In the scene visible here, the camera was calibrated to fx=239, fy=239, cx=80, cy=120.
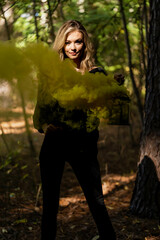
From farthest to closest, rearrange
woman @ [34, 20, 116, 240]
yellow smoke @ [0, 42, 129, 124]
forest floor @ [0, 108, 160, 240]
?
forest floor @ [0, 108, 160, 240]
woman @ [34, 20, 116, 240]
yellow smoke @ [0, 42, 129, 124]

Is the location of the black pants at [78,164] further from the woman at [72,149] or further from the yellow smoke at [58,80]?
the yellow smoke at [58,80]

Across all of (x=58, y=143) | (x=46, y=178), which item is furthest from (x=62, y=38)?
(x=46, y=178)

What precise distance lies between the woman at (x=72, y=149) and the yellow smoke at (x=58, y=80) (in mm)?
196

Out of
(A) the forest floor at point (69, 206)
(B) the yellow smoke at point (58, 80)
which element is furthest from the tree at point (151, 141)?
(B) the yellow smoke at point (58, 80)

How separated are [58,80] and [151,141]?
196cm

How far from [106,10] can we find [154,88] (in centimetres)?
331

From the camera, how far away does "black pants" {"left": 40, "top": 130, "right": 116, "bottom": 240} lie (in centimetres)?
194

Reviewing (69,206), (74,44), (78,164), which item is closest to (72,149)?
(78,164)

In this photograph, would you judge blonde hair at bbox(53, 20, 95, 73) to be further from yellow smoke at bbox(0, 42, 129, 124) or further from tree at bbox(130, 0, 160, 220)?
tree at bbox(130, 0, 160, 220)

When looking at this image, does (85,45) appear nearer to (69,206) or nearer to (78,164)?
(78,164)

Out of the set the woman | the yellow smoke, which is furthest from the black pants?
the yellow smoke

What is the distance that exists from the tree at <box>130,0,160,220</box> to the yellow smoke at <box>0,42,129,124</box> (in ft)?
4.74

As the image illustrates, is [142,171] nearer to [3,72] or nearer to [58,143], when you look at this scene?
[58,143]

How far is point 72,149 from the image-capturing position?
6.40ft
